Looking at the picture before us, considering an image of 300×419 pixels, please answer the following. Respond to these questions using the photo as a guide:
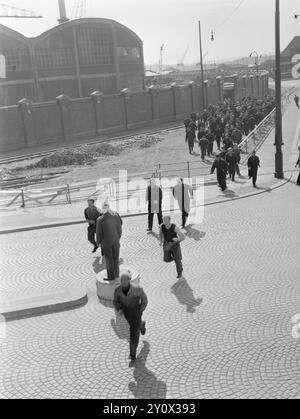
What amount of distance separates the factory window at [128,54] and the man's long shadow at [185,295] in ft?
183

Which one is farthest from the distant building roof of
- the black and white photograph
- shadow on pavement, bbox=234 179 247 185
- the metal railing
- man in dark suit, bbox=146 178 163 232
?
man in dark suit, bbox=146 178 163 232

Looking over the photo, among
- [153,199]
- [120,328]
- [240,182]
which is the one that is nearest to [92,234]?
[153,199]

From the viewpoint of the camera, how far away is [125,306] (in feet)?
21.2

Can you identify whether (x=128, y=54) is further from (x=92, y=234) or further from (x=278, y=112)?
(x=92, y=234)

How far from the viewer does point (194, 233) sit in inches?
483

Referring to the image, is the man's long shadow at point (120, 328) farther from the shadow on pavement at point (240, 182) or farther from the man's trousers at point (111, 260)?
the shadow on pavement at point (240, 182)

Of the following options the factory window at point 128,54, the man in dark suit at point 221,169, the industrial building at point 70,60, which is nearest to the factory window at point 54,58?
the industrial building at point 70,60

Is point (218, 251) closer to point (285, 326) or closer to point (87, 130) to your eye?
point (285, 326)

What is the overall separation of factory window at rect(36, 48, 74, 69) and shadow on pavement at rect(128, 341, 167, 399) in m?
50.3

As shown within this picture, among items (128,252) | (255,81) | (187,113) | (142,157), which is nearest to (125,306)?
(128,252)

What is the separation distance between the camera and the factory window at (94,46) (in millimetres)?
55975

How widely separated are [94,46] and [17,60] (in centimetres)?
1063
